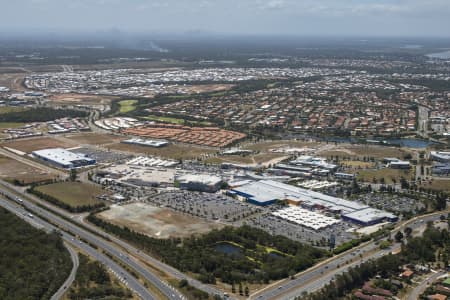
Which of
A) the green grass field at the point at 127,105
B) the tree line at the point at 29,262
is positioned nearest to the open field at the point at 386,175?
the tree line at the point at 29,262

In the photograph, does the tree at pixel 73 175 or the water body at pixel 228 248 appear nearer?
the water body at pixel 228 248

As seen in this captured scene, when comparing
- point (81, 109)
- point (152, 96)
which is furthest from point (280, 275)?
point (152, 96)

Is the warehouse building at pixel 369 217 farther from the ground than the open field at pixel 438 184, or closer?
closer

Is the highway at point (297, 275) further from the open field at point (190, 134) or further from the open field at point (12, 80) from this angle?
the open field at point (12, 80)

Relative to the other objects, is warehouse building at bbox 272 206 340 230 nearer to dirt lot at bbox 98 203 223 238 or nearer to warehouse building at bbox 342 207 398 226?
warehouse building at bbox 342 207 398 226

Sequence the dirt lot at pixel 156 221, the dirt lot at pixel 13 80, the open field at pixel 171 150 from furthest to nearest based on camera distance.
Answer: the dirt lot at pixel 13 80 → the open field at pixel 171 150 → the dirt lot at pixel 156 221

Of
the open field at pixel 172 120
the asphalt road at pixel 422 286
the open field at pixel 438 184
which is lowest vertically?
the asphalt road at pixel 422 286
